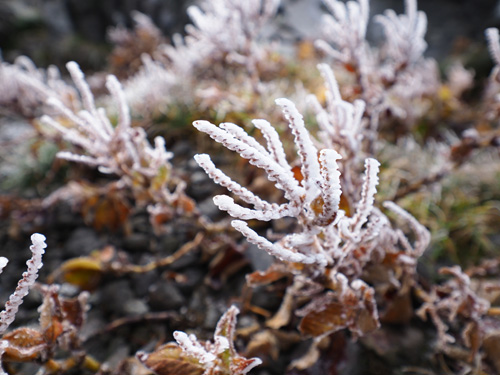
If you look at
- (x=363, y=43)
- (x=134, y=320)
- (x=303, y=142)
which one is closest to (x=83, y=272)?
(x=134, y=320)

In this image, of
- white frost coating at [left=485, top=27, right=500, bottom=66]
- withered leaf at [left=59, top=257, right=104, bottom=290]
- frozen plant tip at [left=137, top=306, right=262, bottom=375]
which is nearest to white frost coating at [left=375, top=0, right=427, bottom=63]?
white frost coating at [left=485, top=27, right=500, bottom=66]

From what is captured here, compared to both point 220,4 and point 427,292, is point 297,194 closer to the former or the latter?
point 427,292

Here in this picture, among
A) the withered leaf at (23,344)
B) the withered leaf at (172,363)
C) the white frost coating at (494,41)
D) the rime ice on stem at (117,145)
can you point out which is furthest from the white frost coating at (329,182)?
the white frost coating at (494,41)

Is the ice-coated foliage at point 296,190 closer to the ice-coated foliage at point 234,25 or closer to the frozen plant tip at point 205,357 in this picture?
the frozen plant tip at point 205,357

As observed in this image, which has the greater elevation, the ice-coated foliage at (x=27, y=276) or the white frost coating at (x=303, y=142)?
the white frost coating at (x=303, y=142)

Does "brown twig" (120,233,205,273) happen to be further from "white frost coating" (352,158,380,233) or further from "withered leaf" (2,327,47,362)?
"white frost coating" (352,158,380,233)

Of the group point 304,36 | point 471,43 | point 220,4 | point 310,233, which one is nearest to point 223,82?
point 220,4

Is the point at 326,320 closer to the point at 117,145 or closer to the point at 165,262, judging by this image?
the point at 165,262
